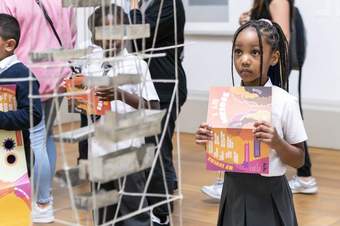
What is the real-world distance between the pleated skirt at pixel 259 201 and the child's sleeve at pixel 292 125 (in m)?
0.15

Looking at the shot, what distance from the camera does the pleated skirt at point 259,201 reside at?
221 cm

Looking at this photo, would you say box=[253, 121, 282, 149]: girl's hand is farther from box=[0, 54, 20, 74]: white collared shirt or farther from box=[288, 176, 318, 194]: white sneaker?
box=[288, 176, 318, 194]: white sneaker

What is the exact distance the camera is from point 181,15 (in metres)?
3.24

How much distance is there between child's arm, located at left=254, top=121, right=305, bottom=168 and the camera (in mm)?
2000

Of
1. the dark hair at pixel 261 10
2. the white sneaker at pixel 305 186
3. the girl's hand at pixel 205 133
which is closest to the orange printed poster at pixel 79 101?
the girl's hand at pixel 205 133

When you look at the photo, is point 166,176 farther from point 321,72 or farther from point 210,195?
point 321,72

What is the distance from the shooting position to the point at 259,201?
222cm

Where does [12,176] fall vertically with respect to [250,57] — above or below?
below

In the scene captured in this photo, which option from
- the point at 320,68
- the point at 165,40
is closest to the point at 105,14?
the point at 165,40

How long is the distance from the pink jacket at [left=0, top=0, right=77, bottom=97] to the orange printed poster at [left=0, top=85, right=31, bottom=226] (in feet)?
1.89

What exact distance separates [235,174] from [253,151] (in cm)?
22

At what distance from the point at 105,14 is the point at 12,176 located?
1.02 meters

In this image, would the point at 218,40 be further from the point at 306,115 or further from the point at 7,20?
the point at 7,20

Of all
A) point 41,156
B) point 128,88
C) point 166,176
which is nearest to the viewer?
point 128,88
